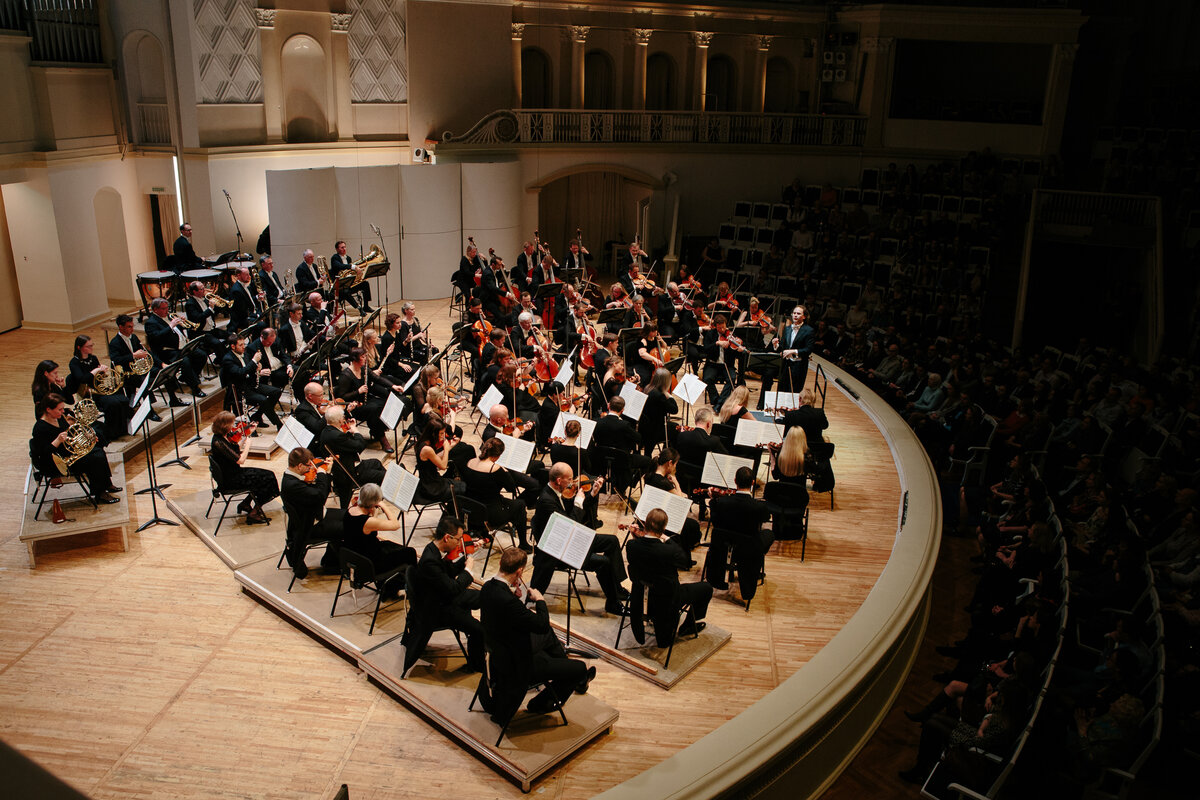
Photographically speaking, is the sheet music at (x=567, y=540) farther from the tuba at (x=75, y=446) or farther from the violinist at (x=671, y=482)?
the tuba at (x=75, y=446)

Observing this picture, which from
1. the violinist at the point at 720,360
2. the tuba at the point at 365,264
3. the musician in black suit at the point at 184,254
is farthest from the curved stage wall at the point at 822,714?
the musician in black suit at the point at 184,254

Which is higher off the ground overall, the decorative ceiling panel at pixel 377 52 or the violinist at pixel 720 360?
the decorative ceiling panel at pixel 377 52

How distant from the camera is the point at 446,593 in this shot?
6.47 meters

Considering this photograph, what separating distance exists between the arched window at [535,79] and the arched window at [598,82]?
0.98 meters

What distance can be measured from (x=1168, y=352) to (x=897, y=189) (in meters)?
6.28

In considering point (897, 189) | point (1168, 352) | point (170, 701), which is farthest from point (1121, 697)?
point (897, 189)

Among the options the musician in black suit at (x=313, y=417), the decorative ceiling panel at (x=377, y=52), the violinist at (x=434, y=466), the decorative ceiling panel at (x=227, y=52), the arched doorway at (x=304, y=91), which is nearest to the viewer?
the violinist at (x=434, y=466)

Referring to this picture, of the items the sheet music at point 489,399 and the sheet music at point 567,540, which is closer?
the sheet music at point 567,540

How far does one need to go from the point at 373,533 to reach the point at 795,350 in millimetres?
6411

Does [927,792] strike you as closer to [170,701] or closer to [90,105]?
[170,701]

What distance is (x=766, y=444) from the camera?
29.0 feet

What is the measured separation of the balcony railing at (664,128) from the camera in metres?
19.1

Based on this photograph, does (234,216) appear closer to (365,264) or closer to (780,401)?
(365,264)

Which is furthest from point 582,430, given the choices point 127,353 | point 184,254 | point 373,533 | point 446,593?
point 184,254
